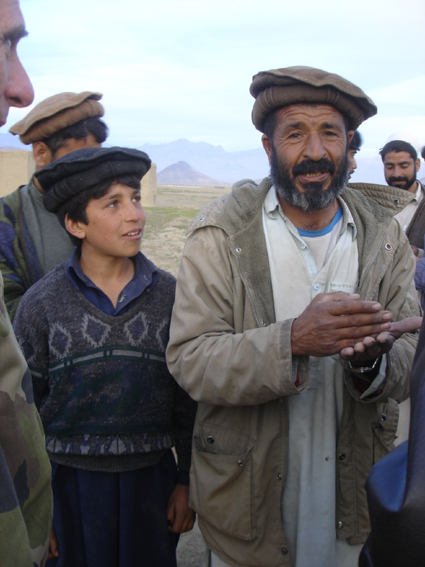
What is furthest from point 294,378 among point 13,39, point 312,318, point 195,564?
point 195,564

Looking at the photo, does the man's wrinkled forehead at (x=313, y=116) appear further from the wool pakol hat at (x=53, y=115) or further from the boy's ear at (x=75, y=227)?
the wool pakol hat at (x=53, y=115)

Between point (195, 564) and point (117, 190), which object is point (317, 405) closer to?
point (117, 190)

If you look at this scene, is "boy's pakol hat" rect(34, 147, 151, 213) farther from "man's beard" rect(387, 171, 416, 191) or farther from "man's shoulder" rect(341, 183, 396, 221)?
"man's beard" rect(387, 171, 416, 191)

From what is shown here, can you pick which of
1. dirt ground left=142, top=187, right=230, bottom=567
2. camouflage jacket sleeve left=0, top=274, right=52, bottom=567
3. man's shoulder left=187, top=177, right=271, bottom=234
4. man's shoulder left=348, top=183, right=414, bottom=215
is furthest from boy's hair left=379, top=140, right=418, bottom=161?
camouflage jacket sleeve left=0, top=274, right=52, bottom=567

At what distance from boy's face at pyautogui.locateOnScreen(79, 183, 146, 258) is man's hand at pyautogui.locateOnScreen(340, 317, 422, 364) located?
39.5 inches

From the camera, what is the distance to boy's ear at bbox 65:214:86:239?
1997 mm

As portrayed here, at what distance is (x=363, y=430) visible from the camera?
179 cm

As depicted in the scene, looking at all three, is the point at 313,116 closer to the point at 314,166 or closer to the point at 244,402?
the point at 314,166

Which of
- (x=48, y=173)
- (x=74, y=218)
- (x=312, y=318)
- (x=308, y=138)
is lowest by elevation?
(x=312, y=318)

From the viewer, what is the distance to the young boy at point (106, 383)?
5.92 ft

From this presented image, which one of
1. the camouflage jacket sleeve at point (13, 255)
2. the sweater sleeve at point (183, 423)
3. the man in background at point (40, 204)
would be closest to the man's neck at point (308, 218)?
the sweater sleeve at point (183, 423)

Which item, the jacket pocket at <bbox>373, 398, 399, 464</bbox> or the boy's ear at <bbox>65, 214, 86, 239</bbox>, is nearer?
the jacket pocket at <bbox>373, 398, 399, 464</bbox>

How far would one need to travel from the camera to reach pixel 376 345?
1.52 meters

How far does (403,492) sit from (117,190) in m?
1.66
